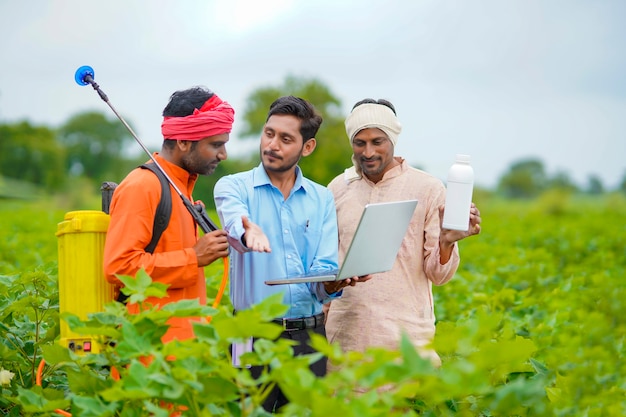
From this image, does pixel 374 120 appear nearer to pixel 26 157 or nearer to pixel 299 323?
pixel 299 323

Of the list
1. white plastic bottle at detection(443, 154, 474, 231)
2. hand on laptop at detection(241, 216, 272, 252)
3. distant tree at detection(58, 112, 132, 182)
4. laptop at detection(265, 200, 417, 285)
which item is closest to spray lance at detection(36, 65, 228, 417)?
hand on laptop at detection(241, 216, 272, 252)

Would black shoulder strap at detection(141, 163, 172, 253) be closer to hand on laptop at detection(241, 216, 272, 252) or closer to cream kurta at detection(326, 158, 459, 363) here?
hand on laptop at detection(241, 216, 272, 252)

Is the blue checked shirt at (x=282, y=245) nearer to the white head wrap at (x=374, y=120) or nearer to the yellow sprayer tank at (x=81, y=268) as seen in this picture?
the white head wrap at (x=374, y=120)

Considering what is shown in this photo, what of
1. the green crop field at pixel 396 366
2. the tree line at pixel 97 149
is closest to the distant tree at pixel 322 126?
the tree line at pixel 97 149

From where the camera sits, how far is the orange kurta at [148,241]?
359 cm

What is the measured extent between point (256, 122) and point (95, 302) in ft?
252

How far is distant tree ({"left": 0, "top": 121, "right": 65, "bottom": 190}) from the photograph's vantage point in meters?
95.4

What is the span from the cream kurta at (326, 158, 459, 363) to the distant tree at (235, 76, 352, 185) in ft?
202

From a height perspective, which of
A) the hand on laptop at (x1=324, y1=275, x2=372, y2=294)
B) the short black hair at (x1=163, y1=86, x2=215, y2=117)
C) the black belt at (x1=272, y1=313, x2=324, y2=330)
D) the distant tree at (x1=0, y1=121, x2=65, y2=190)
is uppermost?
the short black hair at (x1=163, y1=86, x2=215, y2=117)

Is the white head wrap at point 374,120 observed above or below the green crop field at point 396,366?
above

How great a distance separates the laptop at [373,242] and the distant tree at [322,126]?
2447 inches

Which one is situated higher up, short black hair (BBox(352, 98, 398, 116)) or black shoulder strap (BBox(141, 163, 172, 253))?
short black hair (BBox(352, 98, 398, 116))

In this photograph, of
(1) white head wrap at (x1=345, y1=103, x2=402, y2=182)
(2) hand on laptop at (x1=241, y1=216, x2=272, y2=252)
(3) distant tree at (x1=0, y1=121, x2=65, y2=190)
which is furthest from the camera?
(3) distant tree at (x1=0, y1=121, x2=65, y2=190)

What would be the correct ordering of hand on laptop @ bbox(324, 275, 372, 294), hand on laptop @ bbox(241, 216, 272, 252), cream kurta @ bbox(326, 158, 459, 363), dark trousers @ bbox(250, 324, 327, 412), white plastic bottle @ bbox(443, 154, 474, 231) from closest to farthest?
hand on laptop @ bbox(241, 216, 272, 252) < white plastic bottle @ bbox(443, 154, 474, 231) < hand on laptop @ bbox(324, 275, 372, 294) < dark trousers @ bbox(250, 324, 327, 412) < cream kurta @ bbox(326, 158, 459, 363)
